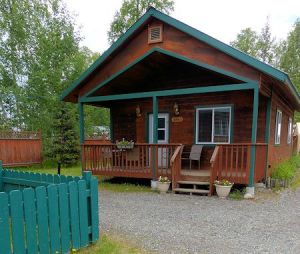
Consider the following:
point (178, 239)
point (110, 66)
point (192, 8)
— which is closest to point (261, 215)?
point (178, 239)

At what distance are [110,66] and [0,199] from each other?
6.48 m

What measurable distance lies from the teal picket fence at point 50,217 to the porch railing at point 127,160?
410 cm

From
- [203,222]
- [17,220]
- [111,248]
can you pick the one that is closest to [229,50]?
[203,222]

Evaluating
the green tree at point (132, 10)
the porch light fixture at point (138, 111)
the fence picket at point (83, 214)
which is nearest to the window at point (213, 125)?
the porch light fixture at point (138, 111)

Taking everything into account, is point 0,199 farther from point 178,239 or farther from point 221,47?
point 221,47

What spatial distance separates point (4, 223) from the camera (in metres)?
2.72

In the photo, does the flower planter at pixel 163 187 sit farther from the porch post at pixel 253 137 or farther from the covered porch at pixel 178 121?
the porch post at pixel 253 137

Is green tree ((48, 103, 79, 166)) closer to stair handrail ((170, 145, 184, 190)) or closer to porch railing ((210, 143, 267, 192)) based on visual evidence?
stair handrail ((170, 145, 184, 190))

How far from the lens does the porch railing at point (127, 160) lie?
7.80m

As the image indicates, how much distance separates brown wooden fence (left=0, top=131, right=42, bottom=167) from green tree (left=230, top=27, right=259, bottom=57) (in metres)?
24.7

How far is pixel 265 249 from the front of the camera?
362cm

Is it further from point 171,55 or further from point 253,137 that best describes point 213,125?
point 171,55

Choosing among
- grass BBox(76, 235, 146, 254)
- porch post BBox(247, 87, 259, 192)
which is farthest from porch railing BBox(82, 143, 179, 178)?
grass BBox(76, 235, 146, 254)

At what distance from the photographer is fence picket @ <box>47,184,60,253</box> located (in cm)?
314
